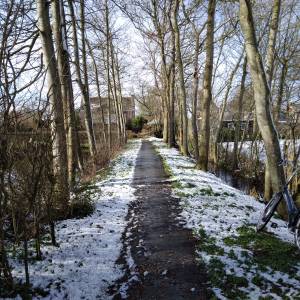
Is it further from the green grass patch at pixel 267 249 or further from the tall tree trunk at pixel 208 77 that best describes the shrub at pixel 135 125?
the green grass patch at pixel 267 249

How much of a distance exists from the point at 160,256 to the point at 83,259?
1.16 m

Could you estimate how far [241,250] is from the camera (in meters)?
5.23

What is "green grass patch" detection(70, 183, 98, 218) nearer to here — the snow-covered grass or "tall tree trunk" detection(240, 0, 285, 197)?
the snow-covered grass

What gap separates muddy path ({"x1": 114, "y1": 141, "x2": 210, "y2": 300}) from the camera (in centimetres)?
421

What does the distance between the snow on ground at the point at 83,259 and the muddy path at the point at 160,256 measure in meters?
0.22

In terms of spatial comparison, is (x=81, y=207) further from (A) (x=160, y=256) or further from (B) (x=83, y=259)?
(A) (x=160, y=256)

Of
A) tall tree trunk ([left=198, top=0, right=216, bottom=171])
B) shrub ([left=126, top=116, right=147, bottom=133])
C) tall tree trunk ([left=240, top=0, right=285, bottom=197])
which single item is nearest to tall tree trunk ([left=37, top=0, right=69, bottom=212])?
tall tree trunk ([left=240, top=0, right=285, bottom=197])

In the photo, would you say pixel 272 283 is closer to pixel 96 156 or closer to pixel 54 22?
pixel 54 22

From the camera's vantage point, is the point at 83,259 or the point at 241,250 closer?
the point at 83,259

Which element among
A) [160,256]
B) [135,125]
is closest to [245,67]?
[160,256]

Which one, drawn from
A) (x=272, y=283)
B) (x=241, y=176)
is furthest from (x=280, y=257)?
(x=241, y=176)

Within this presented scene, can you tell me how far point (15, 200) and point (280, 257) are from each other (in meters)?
3.75

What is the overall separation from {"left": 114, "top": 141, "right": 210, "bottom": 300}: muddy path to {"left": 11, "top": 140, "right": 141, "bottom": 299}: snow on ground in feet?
0.72

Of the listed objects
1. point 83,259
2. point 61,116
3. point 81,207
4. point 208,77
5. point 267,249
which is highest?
point 208,77
